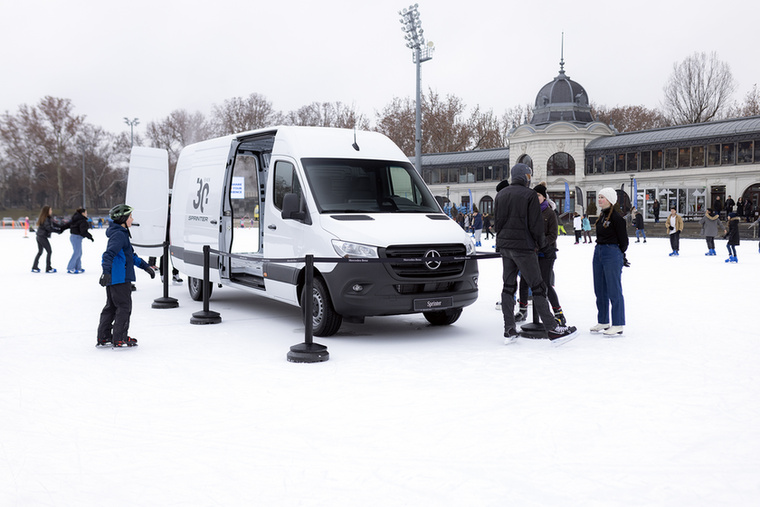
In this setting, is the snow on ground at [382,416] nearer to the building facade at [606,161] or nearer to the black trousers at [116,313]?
the black trousers at [116,313]

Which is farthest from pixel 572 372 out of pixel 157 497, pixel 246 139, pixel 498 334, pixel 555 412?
pixel 246 139

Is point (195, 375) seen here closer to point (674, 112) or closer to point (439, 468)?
point (439, 468)

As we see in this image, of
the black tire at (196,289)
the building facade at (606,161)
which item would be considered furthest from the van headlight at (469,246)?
Result: the building facade at (606,161)

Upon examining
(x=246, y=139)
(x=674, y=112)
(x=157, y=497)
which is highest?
(x=674, y=112)

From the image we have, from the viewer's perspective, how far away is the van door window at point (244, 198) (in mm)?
10344

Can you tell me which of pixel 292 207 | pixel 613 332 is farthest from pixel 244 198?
pixel 613 332

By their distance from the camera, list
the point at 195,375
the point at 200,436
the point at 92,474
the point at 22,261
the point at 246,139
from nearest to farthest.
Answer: the point at 92,474 < the point at 200,436 < the point at 195,375 < the point at 246,139 < the point at 22,261

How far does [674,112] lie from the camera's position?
6303 centimetres

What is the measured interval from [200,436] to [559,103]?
64.6 meters

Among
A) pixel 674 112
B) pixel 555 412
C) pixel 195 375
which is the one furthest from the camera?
pixel 674 112

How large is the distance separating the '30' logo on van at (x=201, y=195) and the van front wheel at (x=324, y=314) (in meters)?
3.58

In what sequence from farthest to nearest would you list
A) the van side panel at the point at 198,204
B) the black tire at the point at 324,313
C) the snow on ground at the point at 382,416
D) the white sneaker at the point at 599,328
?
the van side panel at the point at 198,204, the white sneaker at the point at 599,328, the black tire at the point at 324,313, the snow on ground at the point at 382,416

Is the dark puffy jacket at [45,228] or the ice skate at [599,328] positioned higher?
the dark puffy jacket at [45,228]

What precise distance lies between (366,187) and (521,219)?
2.08 metres
